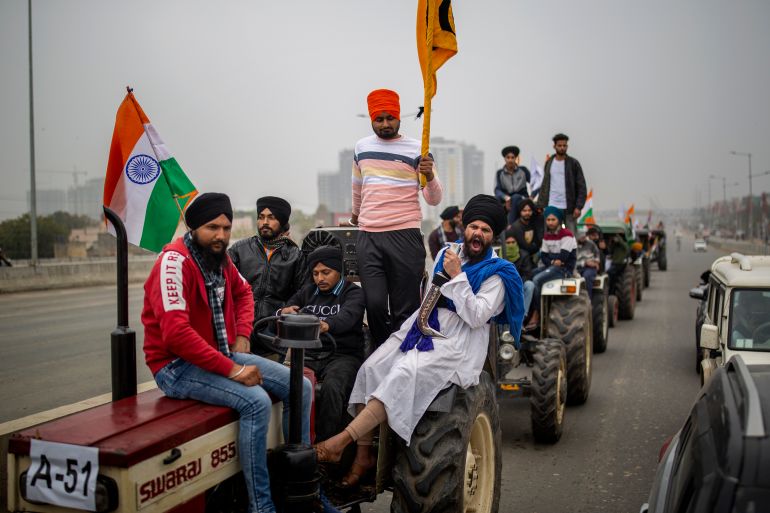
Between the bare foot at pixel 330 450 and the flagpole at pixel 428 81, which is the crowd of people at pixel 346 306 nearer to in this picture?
the bare foot at pixel 330 450

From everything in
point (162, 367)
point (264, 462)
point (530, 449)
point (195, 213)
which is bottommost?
point (530, 449)

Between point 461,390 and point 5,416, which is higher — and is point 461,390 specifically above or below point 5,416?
above

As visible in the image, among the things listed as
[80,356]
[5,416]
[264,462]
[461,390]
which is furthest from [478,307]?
[80,356]

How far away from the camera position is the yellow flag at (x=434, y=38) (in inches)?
198

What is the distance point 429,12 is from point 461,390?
243cm

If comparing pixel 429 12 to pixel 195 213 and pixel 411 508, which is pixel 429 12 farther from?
pixel 411 508

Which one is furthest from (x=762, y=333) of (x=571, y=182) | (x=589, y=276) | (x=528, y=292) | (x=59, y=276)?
(x=59, y=276)

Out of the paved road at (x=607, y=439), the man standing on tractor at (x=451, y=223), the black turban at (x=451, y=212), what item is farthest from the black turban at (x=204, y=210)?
the black turban at (x=451, y=212)

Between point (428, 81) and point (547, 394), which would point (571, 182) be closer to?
point (547, 394)

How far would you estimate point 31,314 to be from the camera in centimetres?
1709

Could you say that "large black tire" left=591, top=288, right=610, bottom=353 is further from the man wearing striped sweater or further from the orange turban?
the orange turban

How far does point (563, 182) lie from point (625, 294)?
20.4 ft

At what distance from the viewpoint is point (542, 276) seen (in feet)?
30.9

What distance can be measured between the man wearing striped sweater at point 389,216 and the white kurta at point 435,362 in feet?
1.76
